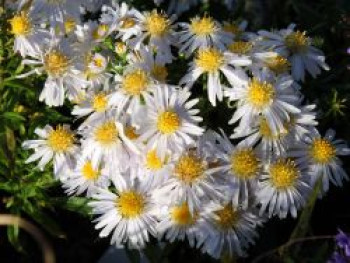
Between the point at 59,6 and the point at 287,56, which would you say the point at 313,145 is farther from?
the point at 59,6

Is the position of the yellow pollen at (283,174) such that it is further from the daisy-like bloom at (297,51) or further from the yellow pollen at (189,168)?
the daisy-like bloom at (297,51)

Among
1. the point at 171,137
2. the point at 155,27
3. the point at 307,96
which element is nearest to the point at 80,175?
the point at 171,137

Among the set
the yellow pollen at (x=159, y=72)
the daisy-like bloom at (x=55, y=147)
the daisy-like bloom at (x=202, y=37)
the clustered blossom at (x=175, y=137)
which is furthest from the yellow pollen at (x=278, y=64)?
the daisy-like bloom at (x=55, y=147)

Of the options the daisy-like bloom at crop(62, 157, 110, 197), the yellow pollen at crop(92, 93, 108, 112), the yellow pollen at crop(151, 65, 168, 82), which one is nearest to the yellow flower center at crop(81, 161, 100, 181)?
the daisy-like bloom at crop(62, 157, 110, 197)

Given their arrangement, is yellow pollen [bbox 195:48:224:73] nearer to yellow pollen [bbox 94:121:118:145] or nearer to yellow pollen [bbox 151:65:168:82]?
yellow pollen [bbox 151:65:168:82]

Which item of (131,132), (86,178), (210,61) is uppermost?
(210,61)

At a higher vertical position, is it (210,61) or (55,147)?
(210,61)

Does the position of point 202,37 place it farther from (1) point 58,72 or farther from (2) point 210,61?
A: (1) point 58,72

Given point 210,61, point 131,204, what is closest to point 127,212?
point 131,204
